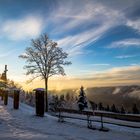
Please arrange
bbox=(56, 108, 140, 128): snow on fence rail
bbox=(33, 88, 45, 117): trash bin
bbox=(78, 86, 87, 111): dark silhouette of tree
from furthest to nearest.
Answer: bbox=(78, 86, 87, 111): dark silhouette of tree
bbox=(33, 88, 45, 117): trash bin
bbox=(56, 108, 140, 128): snow on fence rail

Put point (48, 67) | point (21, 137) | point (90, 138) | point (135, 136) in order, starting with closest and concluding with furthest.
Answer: point (21, 137) → point (90, 138) → point (135, 136) → point (48, 67)

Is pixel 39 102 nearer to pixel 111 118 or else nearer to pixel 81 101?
pixel 111 118

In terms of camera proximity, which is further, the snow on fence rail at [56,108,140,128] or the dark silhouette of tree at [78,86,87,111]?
the dark silhouette of tree at [78,86,87,111]

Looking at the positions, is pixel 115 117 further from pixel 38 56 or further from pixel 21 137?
pixel 38 56

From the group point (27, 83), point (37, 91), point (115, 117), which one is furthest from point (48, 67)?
point (115, 117)

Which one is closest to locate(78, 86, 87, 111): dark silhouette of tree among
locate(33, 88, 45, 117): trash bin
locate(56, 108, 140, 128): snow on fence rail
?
locate(56, 108, 140, 128): snow on fence rail

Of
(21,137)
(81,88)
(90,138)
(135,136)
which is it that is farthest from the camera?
(81,88)

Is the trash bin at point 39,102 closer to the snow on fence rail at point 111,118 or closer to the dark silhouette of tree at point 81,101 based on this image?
the snow on fence rail at point 111,118

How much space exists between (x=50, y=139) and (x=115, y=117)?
10.8m

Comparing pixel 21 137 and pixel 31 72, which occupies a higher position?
pixel 31 72

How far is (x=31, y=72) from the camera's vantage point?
30.7 meters

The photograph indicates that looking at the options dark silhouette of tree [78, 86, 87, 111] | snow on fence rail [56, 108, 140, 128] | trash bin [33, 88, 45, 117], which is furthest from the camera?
dark silhouette of tree [78, 86, 87, 111]

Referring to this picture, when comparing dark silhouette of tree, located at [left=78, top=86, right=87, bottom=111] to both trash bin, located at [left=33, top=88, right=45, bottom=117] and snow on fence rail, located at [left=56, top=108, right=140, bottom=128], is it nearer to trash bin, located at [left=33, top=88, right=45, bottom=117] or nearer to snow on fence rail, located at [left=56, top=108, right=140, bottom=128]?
snow on fence rail, located at [left=56, top=108, right=140, bottom=128]

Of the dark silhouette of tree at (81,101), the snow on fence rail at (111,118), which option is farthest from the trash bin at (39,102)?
the dark silhouette of tree at (81,101)
